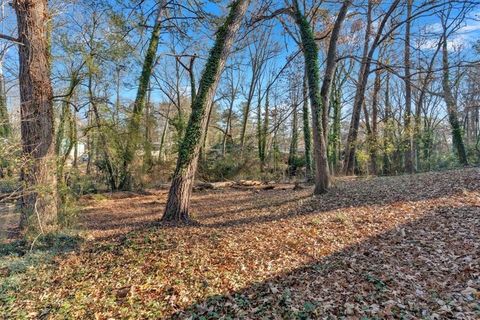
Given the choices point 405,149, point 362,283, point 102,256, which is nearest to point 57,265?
point 102,256

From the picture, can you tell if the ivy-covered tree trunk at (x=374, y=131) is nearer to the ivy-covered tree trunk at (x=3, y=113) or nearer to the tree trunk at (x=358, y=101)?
the tree trunk at (x=358, y=101)

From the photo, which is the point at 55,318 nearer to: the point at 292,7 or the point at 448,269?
the point at 448,269

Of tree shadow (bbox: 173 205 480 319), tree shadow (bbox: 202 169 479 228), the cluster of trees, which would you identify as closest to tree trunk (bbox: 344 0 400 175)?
the cluster of trees

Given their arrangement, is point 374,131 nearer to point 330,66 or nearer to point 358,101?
point 358,101

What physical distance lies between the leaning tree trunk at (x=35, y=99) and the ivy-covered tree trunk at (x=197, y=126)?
1994mm

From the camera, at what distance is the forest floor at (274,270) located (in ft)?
8.48

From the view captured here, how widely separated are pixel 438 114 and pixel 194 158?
23.0 metres

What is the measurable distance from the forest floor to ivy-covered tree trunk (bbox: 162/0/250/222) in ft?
1.56

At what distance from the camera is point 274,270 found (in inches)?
128

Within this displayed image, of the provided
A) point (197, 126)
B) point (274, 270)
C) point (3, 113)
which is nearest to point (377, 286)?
point (274, 270)

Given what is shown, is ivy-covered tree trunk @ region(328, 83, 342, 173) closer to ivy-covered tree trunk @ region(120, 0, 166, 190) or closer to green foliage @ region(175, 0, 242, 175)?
ivy-covered tree trunk @ region(120, 0, 166, 190)

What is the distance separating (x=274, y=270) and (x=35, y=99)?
16.1 ft

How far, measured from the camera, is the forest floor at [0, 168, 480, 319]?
8.48 ft

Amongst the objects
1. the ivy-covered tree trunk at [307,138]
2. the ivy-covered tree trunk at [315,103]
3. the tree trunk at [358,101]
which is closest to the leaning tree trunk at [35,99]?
the ivy-covered tree trunk at [315,103]
